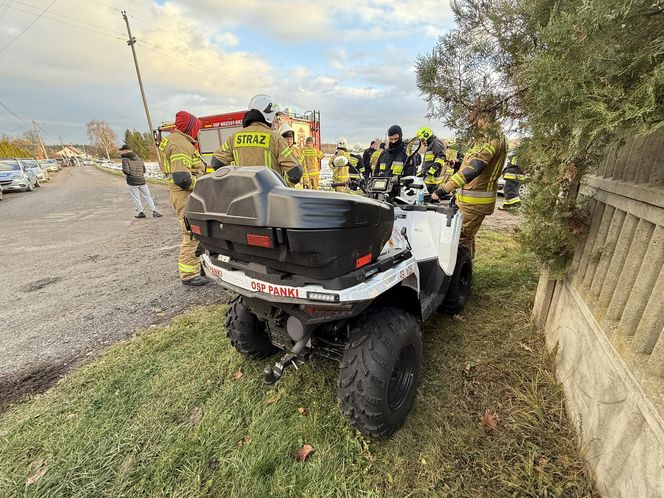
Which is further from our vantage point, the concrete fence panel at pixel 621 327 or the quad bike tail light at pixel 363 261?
the quad bike tail light at pixel 363 261

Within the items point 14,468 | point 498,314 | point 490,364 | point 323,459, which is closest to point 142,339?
point 14,468

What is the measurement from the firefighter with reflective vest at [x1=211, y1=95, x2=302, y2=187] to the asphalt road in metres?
1.76

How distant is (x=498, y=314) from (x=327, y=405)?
6.54 ft

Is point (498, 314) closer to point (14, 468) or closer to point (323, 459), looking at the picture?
point (323, 459)

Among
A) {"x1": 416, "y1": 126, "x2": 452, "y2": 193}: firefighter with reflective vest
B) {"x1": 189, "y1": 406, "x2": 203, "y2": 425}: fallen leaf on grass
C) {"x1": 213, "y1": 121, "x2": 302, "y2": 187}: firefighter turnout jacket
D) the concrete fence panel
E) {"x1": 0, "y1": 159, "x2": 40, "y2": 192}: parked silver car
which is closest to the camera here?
the concrete fence panel

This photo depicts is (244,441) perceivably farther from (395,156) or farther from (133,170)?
(133,170)

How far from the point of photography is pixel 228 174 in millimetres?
1472

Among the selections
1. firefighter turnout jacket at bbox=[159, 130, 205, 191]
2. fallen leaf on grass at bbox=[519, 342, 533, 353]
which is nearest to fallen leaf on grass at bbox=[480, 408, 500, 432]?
fallen leaf on grass at bbox=[519, 342, 533, 353]

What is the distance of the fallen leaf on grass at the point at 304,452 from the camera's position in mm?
1777

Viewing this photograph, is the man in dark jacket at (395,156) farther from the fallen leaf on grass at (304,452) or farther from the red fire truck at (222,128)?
the red fire truck at (222,128)

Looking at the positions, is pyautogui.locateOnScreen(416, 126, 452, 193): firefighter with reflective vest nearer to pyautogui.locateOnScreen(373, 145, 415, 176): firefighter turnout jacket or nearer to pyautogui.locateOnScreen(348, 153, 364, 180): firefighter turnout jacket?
pyautogui.locateOnScreen(373, 145, 415, 176): firefighter turnout jacket

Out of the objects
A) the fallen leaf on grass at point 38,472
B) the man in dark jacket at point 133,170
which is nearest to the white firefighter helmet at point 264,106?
the fallen leaf on grass at point 38,472

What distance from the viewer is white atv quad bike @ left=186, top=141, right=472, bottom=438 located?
1.35 meters

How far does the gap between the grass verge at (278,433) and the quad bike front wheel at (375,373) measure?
19 cm
